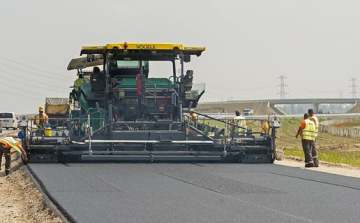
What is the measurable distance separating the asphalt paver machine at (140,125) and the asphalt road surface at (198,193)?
0.52 m

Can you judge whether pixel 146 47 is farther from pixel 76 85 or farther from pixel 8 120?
pixel 8 120

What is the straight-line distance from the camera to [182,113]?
1873 centimetres

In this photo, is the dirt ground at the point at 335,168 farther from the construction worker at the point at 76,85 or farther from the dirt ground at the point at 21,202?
the dirt ground at the point at 21,202

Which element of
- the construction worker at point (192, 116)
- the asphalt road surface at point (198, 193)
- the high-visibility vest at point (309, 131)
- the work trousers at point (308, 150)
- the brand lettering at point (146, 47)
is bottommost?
the asphalt road surface at point (198, 193)

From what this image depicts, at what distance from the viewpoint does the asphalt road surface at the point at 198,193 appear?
9859mm

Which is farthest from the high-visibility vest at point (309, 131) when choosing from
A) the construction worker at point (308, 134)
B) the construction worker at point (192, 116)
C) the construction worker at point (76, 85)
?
the construction worker at point (76, 85)

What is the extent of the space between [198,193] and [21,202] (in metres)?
3.30

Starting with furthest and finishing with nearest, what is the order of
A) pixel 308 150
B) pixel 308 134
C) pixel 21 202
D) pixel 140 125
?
pixel 308 134, pixel 308 150, pixel 140 125, pixel 21 202

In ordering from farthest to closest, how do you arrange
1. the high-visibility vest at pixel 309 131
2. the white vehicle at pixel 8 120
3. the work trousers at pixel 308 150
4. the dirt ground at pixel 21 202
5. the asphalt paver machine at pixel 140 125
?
the white vehicle at pixel 8 120 → the high-visibility vest at pixel 309 131 → the work trousers at pixel 308 150 → the asphalt paver machine at pixel 140 125 → the dirt ground at pixel 21 202

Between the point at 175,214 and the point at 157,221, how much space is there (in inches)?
25.7

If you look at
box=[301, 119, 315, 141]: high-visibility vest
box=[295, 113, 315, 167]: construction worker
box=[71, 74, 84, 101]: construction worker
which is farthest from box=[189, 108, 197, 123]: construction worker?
box=[71, 74, 84, 101]: construction worker

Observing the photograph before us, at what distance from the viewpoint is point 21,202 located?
12992 mm

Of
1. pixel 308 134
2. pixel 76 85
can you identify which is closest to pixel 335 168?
pixel 308 134

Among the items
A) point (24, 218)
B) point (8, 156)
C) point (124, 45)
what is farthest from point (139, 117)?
point (24, 218)
